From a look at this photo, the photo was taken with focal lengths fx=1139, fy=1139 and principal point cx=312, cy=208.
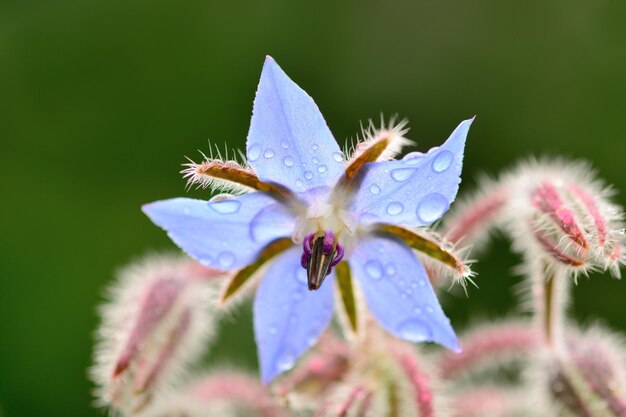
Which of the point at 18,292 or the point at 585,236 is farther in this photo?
the point at 18,292

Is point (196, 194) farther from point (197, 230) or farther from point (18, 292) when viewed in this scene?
point (197, 230)

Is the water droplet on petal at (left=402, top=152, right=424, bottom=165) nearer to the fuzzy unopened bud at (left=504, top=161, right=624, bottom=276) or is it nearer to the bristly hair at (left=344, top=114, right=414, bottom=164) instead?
the bristly hair at (left=344, top=114, right=414, bottom=164)

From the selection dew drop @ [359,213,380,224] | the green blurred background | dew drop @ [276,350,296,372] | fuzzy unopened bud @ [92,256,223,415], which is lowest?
dew drop @ [276,350,296,372]

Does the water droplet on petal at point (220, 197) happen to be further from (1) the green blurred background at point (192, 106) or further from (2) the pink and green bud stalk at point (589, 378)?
(1) the green blurred background at point (192, 106)

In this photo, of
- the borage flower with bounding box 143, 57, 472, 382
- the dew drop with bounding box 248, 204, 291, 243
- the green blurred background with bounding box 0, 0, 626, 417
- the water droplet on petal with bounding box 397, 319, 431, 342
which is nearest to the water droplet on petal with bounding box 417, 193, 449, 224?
the borage flower with bounding box 143, 57, 472, 382

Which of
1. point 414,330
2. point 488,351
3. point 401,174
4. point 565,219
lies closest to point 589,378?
point 488,351

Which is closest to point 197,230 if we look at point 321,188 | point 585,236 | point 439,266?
point 321,188

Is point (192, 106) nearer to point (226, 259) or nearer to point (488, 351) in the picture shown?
point (488, 351)
